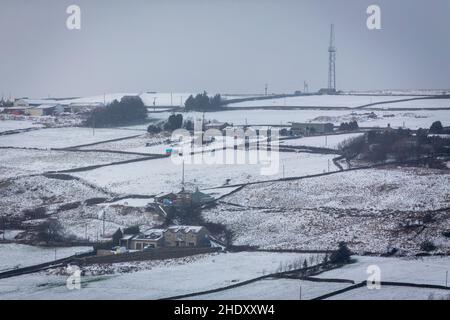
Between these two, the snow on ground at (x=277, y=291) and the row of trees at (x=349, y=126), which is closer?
the snow on ground at (x=277, y=291)

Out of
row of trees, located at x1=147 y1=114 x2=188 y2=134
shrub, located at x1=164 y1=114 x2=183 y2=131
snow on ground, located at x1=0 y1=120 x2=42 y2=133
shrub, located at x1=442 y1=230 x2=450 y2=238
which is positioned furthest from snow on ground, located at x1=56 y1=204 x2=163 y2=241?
snow on ground, located at x1=0 y1=120 x2=42 y2=133

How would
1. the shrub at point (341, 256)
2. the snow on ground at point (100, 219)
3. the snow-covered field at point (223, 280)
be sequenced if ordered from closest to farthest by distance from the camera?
the snow-covered field at point (223, 280) → the shrub at point (341, 256) → the snow on ground at point (100, 219)

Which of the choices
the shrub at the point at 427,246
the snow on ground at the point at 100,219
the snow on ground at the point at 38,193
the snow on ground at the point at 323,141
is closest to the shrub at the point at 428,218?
the shrub at the point at 427,246

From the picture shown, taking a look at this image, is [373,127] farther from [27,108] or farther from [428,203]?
[27,108]

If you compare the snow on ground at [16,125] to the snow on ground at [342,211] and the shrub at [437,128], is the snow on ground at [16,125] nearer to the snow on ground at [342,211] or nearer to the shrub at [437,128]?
the snow on ground at [342,211]

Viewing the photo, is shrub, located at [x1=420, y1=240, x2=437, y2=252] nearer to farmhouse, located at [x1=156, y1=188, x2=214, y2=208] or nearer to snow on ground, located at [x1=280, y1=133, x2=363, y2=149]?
farmhouse, located at [x1=156, y1=188, x2=214, y2=208]

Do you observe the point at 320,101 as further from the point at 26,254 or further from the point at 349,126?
the point at 26,254

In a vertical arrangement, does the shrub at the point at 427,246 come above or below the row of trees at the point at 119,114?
below

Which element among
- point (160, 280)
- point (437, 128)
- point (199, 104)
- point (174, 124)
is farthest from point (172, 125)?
Answer: point (160, 280)
